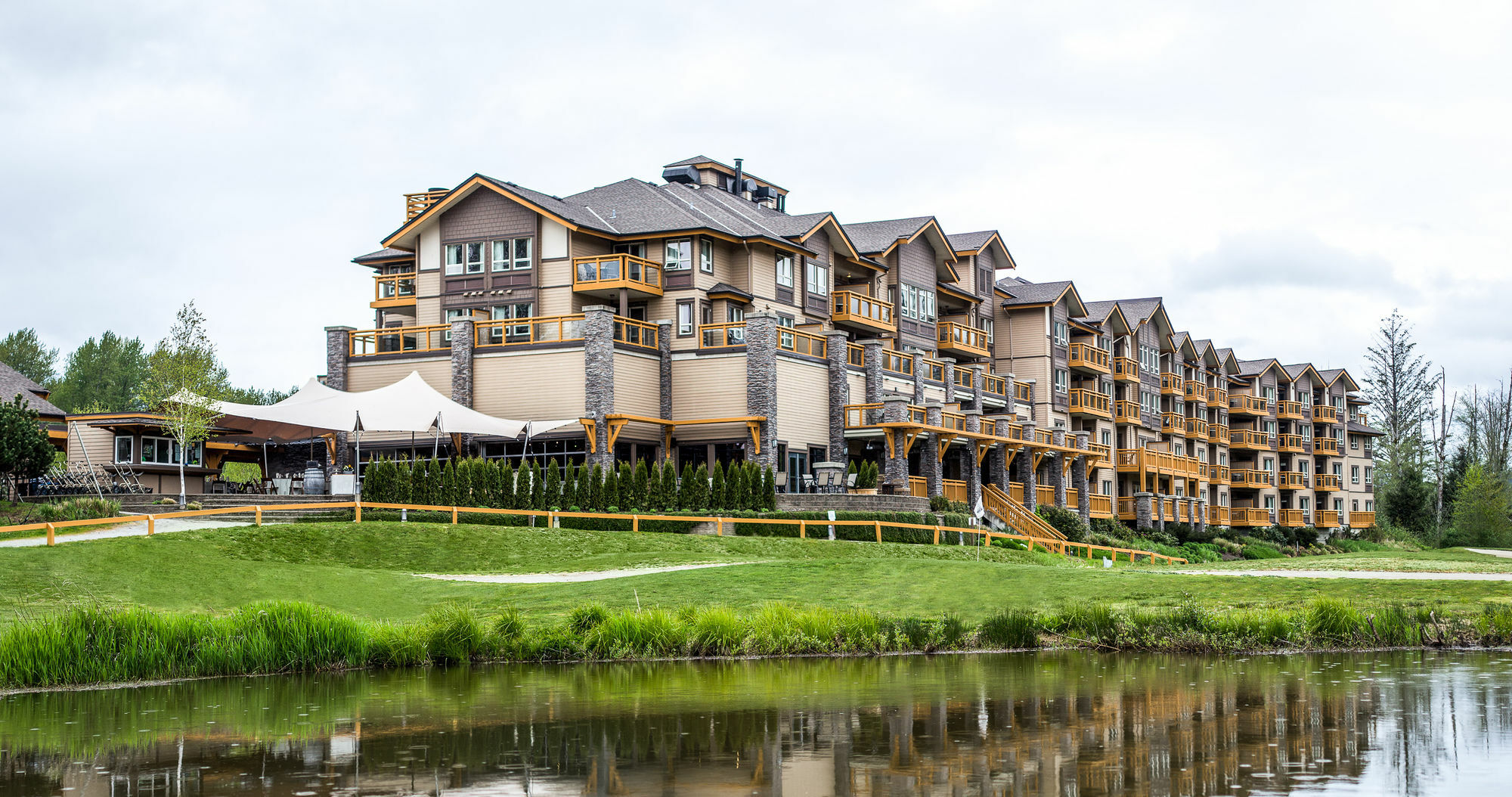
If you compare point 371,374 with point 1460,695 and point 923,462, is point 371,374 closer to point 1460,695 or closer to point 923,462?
point 923,462

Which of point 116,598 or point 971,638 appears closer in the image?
point 971,638

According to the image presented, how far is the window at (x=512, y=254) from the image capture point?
4653 cm

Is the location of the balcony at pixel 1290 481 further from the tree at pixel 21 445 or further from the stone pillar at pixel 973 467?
the tree at pixel 21 445

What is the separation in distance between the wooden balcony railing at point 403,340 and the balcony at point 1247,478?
53.4 meters

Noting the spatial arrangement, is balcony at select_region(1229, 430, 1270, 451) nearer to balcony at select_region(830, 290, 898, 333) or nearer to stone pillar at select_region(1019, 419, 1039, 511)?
stone pillar at select_region(1019, 419, 1039, 511)

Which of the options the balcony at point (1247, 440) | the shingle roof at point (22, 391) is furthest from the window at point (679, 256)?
the balcony at point (1247, 440)

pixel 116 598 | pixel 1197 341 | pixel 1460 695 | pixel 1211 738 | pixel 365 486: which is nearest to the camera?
pixel 1211 738

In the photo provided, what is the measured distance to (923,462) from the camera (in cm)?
4756

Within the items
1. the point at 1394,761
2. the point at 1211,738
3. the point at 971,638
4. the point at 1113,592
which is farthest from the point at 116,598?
the point at 1394,761

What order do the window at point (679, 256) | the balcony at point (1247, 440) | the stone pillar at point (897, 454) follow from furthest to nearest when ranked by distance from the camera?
the balcony at point (1247, 440), the window at point (679, 256), the stone pillar at point (897, 454)

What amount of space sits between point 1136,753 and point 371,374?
3916cm

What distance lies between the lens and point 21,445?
119 ft

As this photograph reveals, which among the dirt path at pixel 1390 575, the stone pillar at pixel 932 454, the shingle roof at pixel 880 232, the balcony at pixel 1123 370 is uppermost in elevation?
the shingle roof at pixel 880 232

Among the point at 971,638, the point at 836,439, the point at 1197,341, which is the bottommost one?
the point at 971,638
